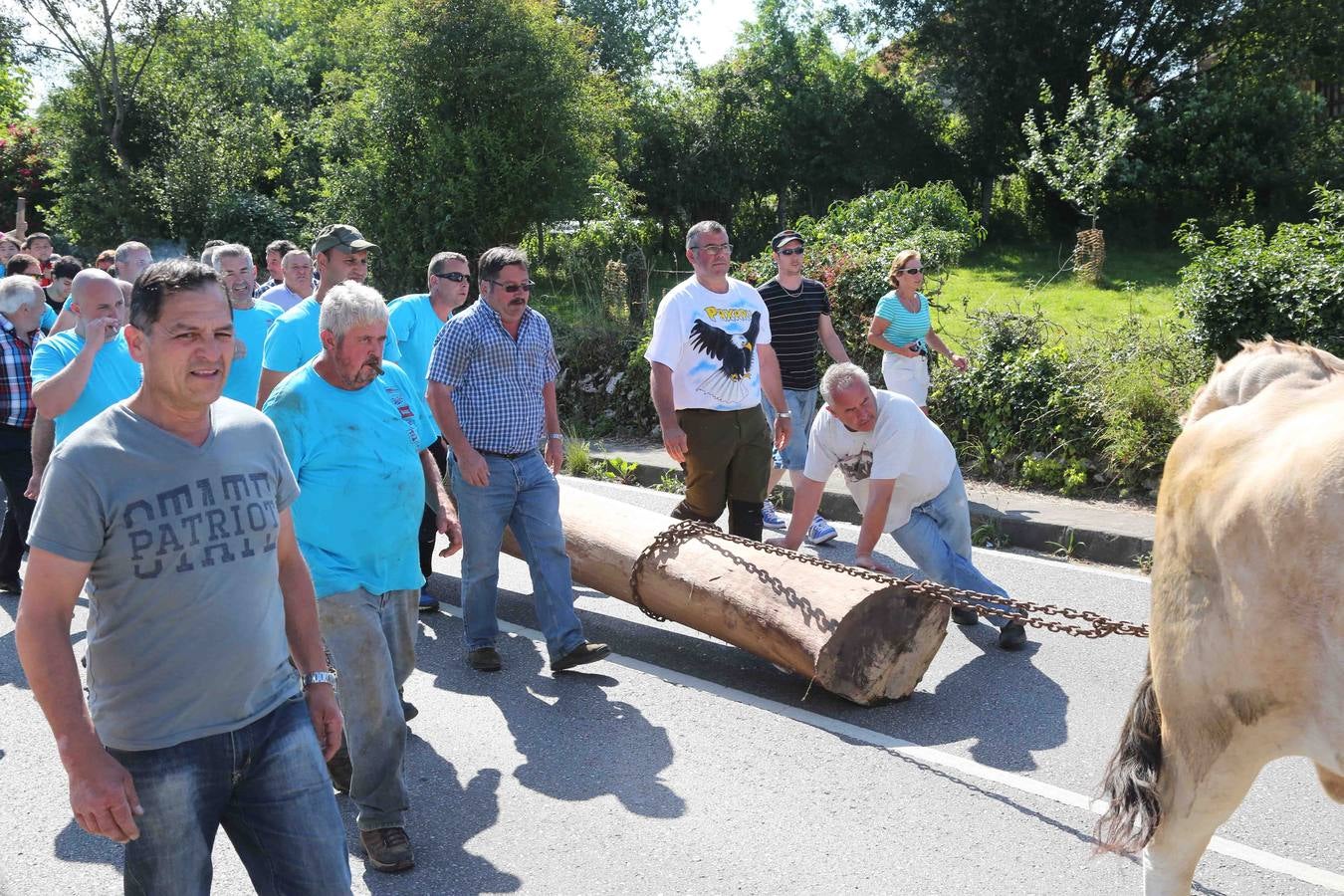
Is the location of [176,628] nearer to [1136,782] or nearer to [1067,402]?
[1136,782]

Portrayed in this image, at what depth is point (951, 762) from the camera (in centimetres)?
493

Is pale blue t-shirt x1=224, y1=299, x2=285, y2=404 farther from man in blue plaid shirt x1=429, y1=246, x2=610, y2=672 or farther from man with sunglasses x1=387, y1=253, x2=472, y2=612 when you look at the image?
man in blue plaid shirt x1=429, y1=246, x2=610, y2=672

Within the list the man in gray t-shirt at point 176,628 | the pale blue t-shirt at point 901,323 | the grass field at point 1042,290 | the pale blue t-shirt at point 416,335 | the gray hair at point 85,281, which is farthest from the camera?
the grass field at point 1042,290

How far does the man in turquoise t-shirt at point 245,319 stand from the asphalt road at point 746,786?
1906 mm

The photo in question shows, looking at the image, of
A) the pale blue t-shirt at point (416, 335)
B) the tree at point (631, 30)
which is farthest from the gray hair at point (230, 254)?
the tree at point (631, 30)

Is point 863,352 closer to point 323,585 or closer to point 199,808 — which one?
point 323,585

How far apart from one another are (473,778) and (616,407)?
856 cm

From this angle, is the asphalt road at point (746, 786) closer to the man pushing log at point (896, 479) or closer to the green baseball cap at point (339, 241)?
the man pushing log at point (896, 479)

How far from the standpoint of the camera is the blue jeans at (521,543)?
19.8 feet

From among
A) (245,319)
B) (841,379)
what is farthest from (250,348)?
(841,379)

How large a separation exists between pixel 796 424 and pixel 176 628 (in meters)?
6.70

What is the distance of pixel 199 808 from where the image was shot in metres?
2.83

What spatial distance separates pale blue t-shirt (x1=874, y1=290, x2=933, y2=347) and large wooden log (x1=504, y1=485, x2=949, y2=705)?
3704mm

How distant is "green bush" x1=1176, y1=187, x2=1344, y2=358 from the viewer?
30.7ft
